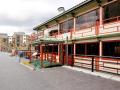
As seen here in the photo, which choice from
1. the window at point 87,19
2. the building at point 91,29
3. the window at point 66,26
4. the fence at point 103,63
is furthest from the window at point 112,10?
the window at point 66,26

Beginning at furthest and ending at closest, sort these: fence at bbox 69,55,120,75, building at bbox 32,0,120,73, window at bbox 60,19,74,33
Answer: window at bbox 60,19,74,33, building at bbox 32,0,120,73, fence at bbox 69,55,120,75

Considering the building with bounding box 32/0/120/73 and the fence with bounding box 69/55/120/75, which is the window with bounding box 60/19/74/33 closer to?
the building with bounding box 32/0/120/73

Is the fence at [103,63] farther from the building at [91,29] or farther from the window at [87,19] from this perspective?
the window at [87,19]

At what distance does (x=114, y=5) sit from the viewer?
19.0 meters

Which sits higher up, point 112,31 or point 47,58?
point 112,31

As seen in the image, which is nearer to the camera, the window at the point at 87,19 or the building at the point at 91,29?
the building at the point at 91,29

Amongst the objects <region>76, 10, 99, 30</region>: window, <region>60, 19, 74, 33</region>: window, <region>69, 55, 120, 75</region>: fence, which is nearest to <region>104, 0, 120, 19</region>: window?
<region>76, 10, 99, 30</region>: window

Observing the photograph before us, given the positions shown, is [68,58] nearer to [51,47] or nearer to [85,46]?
[85,46]

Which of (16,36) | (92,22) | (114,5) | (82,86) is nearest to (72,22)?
(92,22)

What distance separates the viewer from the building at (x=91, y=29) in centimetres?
1862

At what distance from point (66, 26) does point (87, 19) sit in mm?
→ 5910

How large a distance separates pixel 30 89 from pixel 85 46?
42.0 feet

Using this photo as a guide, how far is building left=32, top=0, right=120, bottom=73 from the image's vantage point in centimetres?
1862

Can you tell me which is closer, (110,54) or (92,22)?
(110,54)
